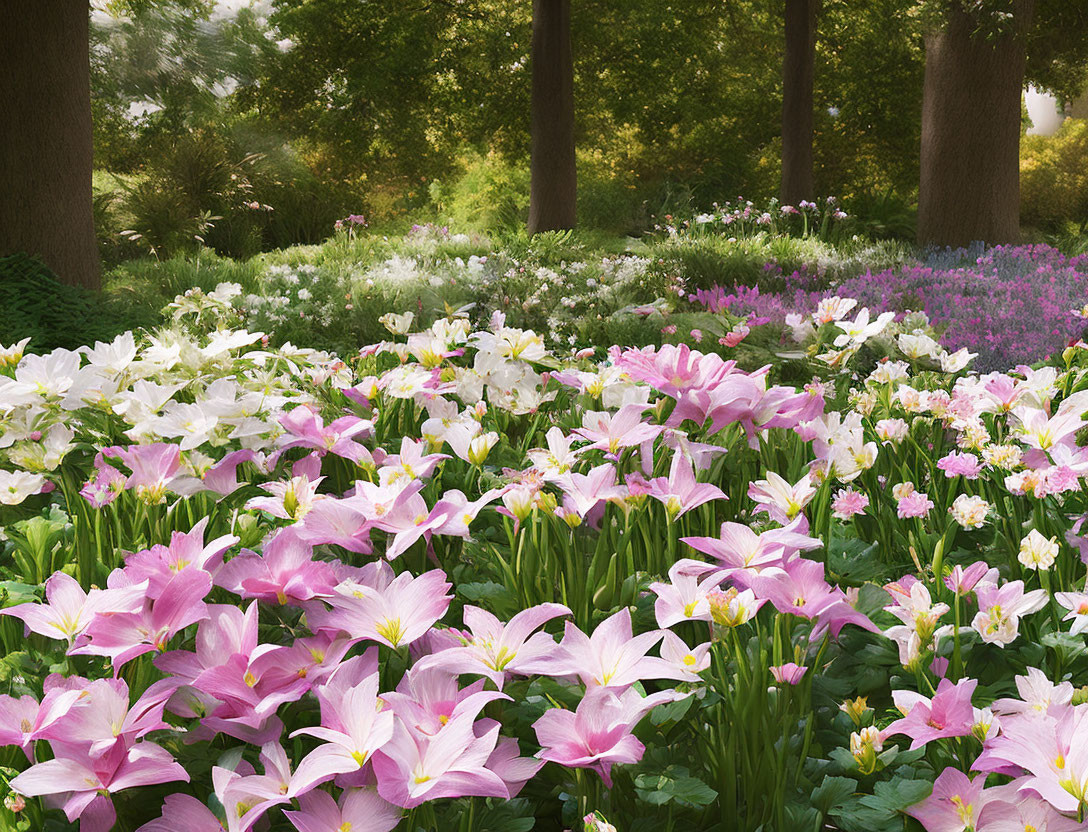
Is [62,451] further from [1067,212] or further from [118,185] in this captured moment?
[1067,212]

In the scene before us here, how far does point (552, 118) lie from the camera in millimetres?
13867

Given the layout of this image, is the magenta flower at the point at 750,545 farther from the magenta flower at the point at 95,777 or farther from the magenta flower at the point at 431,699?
the magenta flower at the point at 95,777

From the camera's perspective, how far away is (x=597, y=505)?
1608mm

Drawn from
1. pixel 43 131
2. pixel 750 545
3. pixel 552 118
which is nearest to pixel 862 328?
pixel 750 545

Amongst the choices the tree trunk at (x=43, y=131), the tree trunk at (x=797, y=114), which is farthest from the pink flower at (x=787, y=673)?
the tree trunk at (x=797, y=114)

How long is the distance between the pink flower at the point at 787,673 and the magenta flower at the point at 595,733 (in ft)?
0.56

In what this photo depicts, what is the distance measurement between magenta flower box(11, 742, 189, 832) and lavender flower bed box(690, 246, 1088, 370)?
204 inches

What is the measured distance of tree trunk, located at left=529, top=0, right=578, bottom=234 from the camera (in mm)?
13758

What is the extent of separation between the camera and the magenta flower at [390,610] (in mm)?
1108

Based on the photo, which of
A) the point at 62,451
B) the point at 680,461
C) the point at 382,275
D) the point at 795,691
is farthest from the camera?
the point at 382,275

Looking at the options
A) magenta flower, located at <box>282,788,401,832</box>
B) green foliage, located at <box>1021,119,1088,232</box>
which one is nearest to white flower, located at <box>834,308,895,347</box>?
magenta flower, located at <box>282,788,401,832</box>

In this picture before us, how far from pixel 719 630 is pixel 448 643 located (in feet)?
1.18

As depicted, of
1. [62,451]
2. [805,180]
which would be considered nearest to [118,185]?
[805,180]

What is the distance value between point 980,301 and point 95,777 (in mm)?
7320
